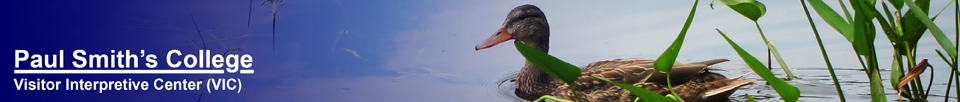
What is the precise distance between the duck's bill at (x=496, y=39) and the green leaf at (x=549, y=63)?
1177mm

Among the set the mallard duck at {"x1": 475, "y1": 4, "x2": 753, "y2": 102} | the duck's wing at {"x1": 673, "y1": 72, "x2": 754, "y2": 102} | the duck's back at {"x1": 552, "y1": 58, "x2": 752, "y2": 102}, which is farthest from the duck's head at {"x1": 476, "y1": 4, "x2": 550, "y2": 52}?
the duck's wing at {"x1": 673, "y1": 72, "x2": 754, "y2": 102}

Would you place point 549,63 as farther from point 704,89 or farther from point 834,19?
point 704,89

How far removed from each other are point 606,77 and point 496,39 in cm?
31

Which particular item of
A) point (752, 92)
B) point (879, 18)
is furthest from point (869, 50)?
point (752, 92)

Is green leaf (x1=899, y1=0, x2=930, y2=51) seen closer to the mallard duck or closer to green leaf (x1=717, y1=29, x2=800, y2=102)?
green leaf (x1=717, y1=29, x2=800, y2=102)

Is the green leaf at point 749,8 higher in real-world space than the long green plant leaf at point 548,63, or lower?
higher

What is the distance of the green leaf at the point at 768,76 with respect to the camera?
585mm

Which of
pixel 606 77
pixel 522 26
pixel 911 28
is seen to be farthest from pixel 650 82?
pixel 911 28

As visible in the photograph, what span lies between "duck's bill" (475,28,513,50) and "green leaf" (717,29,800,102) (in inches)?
47.5

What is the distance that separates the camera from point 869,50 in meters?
0.67

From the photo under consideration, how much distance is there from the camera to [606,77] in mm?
1744

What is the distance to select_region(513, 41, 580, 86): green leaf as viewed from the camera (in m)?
0.58

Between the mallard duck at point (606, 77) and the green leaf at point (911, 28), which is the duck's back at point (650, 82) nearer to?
the mallard duck at point (606, 77)

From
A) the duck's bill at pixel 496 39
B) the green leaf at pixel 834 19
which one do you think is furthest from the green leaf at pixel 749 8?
the duck's bill at pixel 496 39
